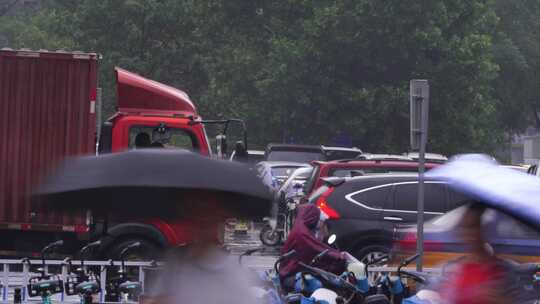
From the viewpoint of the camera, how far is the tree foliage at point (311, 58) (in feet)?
132

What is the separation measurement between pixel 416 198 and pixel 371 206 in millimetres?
654

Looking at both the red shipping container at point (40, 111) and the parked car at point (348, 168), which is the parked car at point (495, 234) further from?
the parked car at point (348, 168)

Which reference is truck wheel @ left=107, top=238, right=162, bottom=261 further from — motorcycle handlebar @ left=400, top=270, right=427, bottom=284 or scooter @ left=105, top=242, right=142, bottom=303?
motorcycle handlebar @ left=400, top=270, right=427, bottom=284

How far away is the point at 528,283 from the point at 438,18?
119 feet

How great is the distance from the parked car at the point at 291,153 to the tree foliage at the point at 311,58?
762 centimetres

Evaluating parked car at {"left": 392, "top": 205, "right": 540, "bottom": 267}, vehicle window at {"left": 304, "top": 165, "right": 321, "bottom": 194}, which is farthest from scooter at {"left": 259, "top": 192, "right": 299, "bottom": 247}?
parked car at {"left": 392, "top": 205, "right": 540, "bottom": 267}

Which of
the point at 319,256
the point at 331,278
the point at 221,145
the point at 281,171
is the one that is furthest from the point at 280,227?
the point at 331,278

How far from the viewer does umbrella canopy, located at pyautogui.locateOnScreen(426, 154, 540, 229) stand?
3.70 m

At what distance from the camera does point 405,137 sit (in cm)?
4244

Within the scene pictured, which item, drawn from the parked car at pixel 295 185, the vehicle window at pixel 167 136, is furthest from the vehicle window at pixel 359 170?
the vehicle window at pixel 167 136

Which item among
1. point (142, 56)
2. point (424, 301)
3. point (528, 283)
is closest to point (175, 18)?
point (142, 56)

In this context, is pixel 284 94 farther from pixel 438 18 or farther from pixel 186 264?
pixel 186 264

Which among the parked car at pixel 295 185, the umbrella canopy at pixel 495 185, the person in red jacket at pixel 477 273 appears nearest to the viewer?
the umbrella canopy at pixel 495 185

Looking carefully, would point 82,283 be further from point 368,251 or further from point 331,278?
point 368,251
